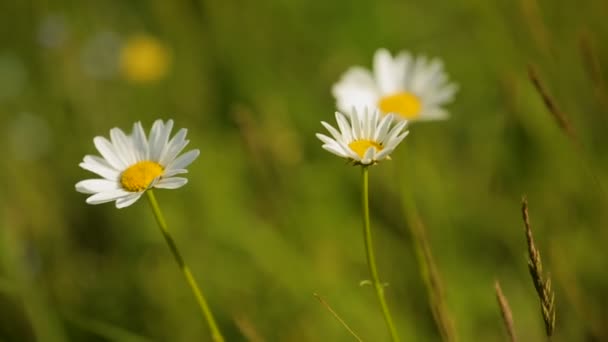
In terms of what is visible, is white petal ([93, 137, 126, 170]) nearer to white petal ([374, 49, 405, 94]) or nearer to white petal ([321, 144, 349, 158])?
white petal ([321, 144, 349, 158])

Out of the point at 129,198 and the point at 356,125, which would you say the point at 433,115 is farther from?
the point at 129,198

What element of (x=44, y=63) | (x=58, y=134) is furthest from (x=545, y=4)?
(x=44, y=63)

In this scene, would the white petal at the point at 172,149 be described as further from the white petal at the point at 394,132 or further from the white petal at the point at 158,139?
the white petal at the point at 394,132

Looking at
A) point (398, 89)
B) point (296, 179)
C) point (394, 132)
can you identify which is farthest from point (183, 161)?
point (296, 179)

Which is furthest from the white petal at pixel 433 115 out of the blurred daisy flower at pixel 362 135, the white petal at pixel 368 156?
the white petal at pixel 368 156

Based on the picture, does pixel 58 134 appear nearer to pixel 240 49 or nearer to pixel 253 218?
pixel 240 49

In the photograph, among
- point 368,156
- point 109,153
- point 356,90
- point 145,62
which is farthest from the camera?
point 145,62
